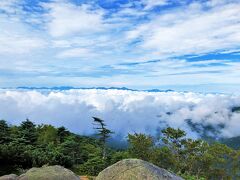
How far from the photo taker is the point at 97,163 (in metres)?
51.7

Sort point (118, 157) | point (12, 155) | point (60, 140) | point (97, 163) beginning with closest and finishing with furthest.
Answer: point (12, 155)
point (97, 163)
point (118, 157)
point (60, 140)

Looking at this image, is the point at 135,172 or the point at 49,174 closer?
the point at 135,172

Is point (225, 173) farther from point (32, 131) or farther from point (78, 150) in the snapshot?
point (32, 131)

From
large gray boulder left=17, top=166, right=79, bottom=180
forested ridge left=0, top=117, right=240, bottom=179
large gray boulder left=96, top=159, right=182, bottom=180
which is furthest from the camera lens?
forested ridge left=0, top=117, right=240, bottom=179

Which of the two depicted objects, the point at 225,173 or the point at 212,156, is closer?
the point at 212,156

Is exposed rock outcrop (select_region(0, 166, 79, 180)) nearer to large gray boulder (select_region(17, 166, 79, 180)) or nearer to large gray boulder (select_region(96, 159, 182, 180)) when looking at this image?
large gray boulder (select_region(17, 166, 79, 180))

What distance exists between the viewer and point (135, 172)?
14789 millimetres

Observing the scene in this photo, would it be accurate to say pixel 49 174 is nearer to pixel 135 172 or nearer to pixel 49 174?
pixel 49 174

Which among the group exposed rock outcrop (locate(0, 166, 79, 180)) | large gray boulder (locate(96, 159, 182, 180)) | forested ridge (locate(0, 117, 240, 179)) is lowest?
forested ridge (locate(0, 117, 240, 179))

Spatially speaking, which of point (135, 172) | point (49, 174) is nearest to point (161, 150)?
point (49, 174)

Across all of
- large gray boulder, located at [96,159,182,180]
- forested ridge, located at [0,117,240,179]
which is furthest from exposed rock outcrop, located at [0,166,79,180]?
forested ridge, located at [0,117,240,179]

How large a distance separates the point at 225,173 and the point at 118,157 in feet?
71.7

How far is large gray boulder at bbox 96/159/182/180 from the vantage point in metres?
14.6

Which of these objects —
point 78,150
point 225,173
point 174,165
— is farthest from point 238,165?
point 78,150
